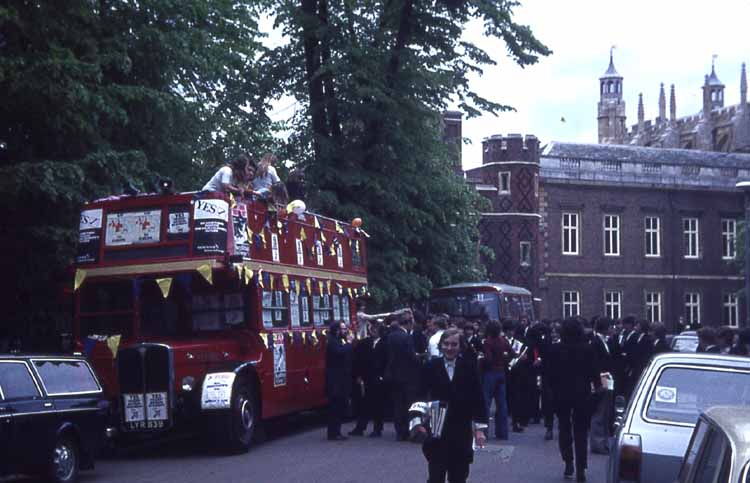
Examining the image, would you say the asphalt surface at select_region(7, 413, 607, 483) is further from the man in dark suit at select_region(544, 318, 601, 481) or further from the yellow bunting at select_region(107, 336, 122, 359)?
the yellow bunting at select_region(107, 336, 122, 359)

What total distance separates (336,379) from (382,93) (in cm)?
1076

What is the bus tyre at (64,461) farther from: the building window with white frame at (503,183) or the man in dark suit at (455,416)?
the building window with white frame at (503,183)

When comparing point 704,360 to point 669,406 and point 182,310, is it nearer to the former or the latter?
point 669,406

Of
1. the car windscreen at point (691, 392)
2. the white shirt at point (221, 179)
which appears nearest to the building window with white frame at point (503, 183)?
the white shirt at point (221, 179)

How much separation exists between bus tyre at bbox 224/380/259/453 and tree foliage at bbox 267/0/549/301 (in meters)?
11.7

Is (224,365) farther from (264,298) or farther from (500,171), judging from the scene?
(500,171)

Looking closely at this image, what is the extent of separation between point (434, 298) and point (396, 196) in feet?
32.5

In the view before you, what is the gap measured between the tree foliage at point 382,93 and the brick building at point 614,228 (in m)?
31.2

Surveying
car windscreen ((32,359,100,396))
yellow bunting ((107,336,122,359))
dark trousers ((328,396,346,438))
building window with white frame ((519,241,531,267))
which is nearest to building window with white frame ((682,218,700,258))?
building window with white frame ((519,241,531,267))

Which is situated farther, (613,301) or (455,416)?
(613,301)

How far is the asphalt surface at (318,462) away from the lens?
15.5 metres

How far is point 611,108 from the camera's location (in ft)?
403

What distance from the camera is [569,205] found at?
66.9 meters

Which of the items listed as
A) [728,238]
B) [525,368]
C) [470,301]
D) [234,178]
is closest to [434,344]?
[525,368]
